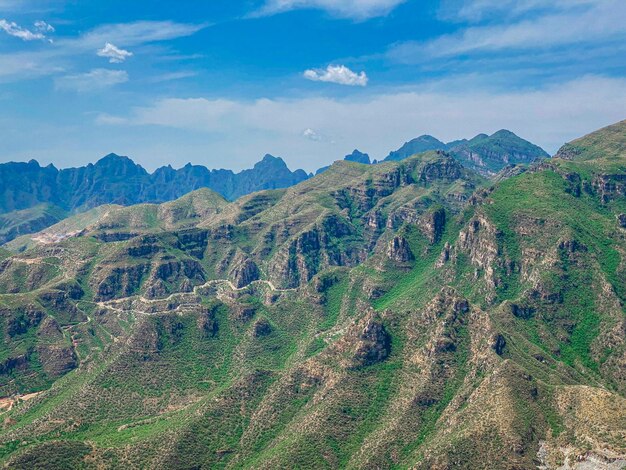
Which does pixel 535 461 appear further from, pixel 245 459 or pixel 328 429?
pixel 245 459

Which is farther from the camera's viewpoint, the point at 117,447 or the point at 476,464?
the point at 117,447

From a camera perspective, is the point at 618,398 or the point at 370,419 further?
the point at 370,419

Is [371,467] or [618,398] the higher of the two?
[618,398]

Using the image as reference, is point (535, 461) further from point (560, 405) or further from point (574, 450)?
point (560, 405)

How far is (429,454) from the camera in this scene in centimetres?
16538

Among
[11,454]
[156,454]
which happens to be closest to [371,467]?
[156,454]

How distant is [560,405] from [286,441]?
8133 cm

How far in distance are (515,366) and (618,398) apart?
29069 mm

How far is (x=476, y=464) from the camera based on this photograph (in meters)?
160

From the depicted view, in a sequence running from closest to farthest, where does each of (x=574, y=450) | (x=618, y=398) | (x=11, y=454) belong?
(x=574, y=450)
(x=618, y=398)
(x=11, y=454)

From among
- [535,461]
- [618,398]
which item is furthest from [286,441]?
[618,398]

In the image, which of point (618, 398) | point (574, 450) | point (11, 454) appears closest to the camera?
point (574, 450)

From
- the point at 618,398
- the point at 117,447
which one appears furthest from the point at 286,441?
the point at 618,398

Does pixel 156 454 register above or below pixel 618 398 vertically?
below
